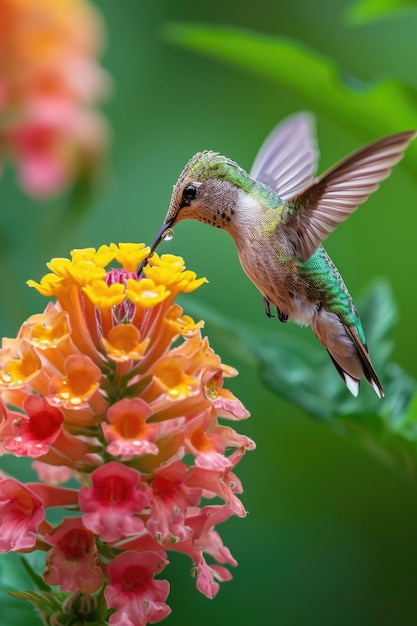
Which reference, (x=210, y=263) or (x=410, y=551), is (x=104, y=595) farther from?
(x=210, y=263)

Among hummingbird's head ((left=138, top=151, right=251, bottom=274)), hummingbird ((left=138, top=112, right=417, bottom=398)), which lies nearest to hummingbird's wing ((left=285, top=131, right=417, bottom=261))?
hummingbird ((left=138, top=112, right=417, bottom=398))

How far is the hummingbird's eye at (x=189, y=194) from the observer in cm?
156

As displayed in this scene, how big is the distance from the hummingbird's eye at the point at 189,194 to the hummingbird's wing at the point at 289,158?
16.7 inches

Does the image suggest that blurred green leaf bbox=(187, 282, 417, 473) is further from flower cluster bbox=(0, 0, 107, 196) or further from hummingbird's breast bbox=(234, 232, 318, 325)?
flower cluster bbox=(0, 0, 107, 196)

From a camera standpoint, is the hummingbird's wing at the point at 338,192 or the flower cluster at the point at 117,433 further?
the hummingbird's wing at the point at 338,192

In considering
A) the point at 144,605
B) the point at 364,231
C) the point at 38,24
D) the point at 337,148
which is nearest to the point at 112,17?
the point at 337,148

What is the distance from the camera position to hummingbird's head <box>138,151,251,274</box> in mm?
1557

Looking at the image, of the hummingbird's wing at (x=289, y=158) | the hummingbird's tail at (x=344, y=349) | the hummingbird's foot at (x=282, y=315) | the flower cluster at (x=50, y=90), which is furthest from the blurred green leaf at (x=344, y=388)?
the flower cluster at (x=50, y=90)

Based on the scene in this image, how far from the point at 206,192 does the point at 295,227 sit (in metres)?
0.18

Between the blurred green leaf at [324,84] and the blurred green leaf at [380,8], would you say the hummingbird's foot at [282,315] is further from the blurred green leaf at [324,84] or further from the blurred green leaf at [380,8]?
the blurred green leaf at [380,8]

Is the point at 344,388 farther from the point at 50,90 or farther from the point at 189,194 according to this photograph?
the point at 50,90

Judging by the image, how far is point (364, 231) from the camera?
A: 3.66 m

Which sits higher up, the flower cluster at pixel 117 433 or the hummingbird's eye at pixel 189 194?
the hummingbird's eye at pixel 189 194

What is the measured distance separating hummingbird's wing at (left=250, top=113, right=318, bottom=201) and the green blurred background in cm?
7
